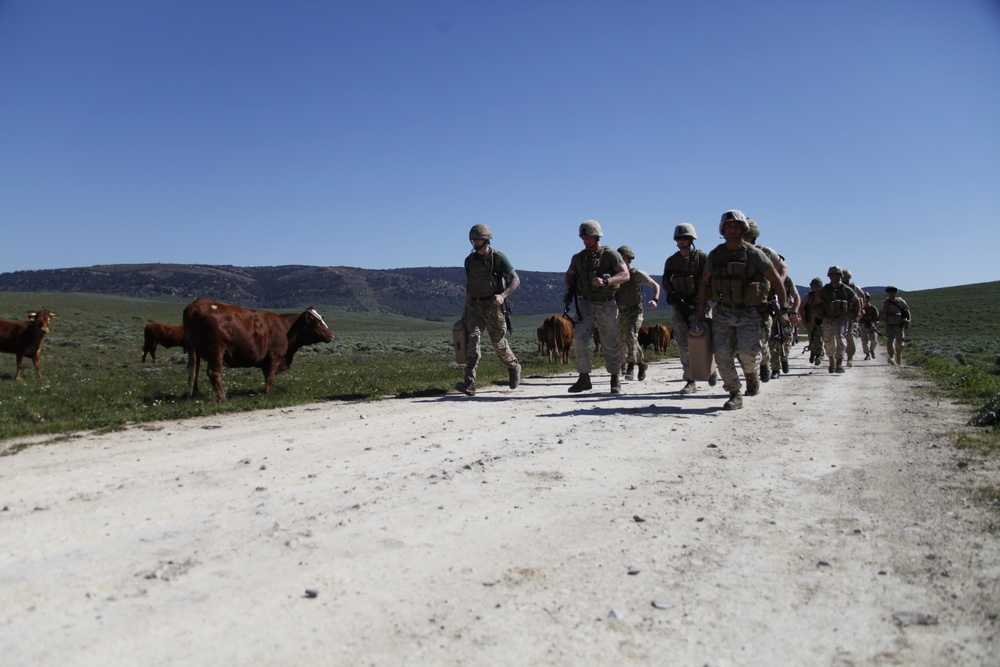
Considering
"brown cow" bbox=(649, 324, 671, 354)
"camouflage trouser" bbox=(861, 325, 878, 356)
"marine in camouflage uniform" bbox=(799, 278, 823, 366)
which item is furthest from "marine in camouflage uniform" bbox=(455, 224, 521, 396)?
"brown cow" bbox=(649, 324, 671, 354)

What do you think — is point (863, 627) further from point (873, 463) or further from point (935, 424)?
point (935, 424)

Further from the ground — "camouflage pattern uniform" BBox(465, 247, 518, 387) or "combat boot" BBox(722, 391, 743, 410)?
"camouflage pattern uniform" BBox(465, 247, 518, 387)

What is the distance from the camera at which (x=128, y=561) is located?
11.6 feet

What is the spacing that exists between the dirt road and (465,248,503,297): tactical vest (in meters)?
5.05

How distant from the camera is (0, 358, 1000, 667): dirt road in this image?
2807 millimetres

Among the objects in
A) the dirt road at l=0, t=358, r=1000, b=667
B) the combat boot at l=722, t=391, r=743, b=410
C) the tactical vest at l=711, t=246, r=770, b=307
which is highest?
the tactical vest at l=711, t=246, r=770, b=307

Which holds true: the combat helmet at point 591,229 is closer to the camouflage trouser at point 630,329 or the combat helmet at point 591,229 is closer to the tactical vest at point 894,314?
the camouflage trouser at point 630,329

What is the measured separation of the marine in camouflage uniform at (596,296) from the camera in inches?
456

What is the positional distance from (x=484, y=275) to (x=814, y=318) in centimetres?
1052

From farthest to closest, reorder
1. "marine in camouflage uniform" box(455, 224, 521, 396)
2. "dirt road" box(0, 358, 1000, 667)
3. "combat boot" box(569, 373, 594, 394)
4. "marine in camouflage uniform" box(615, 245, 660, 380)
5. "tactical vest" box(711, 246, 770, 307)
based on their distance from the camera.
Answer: "marine in camouflage uniform" box(615, 245, 660, 380), "marine in camouflage uniform" box(455, 224, 521, 396), "combat boot" box(569, 373, 594, 394), "tactical vest" box(711, 246, 770, 307), "dirt road" box(0, 358, 1000, 667)

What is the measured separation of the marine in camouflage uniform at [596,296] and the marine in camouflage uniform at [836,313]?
817cm

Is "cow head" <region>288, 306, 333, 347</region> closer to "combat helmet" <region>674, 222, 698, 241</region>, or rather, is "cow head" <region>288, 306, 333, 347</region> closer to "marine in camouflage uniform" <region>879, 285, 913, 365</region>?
"combat helmet" <region>674, 222, 698, 241</region>

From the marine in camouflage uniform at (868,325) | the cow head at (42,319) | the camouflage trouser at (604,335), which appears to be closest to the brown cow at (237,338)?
the camouflage trouser at (604,335)

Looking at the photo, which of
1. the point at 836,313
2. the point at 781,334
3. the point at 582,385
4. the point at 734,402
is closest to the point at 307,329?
the point at 582,385
